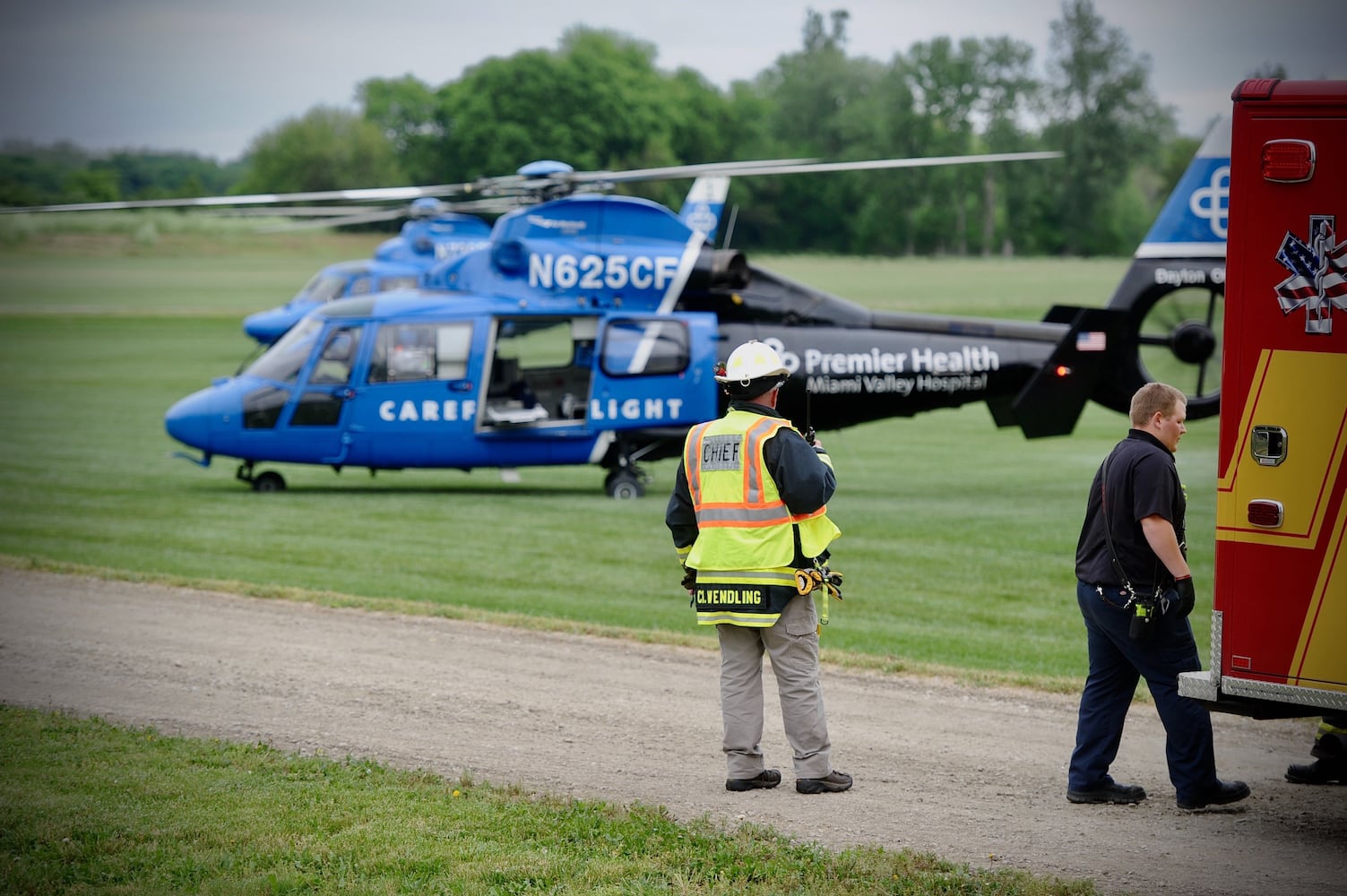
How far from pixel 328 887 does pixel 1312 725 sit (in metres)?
5.78

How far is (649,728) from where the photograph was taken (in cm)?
776

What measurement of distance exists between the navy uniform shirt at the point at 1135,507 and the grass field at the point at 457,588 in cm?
156

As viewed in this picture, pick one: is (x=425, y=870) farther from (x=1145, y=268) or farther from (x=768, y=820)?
(x=1145, y=268)

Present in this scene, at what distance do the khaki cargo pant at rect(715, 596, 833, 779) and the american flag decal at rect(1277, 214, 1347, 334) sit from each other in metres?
2.44

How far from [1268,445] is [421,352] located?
12.7 metres

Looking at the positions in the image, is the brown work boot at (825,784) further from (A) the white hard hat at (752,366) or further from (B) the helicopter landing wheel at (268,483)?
(B) the helicopter landing wheel at (268,483)

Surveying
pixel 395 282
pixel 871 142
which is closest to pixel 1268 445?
pixel 395 282

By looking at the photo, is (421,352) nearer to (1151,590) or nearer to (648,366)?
(648,366)

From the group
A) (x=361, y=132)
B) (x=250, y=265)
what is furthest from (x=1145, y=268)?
(x=361, y=132)

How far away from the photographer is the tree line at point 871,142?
51000mm

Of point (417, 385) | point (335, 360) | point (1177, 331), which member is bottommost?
point (417, 385)

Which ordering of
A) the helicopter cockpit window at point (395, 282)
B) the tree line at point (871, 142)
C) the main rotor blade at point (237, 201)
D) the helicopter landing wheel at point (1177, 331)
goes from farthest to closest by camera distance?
the tree line at point (871, 142)
the helicopter cockpit window at point (395, 282)
the helicopter landing wheel at point (1177, 331)
the main rotor blade at point (237, 201)

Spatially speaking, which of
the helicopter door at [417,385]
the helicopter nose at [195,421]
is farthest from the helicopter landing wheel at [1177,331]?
the helicopter nose at [195,421]

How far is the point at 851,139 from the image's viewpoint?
57.6 metres
